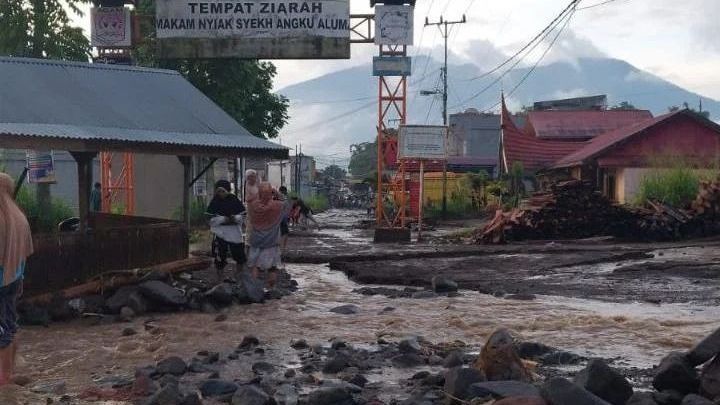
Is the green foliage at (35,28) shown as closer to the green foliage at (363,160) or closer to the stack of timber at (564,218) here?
the stack of timber at (564,218)

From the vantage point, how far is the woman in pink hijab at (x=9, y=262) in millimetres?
6715

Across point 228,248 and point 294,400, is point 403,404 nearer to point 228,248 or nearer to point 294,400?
point 294,400

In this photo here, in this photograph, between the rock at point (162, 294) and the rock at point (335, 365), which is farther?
the rock at point (162, 294)

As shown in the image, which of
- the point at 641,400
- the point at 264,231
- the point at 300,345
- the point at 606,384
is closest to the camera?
the point at 641,400

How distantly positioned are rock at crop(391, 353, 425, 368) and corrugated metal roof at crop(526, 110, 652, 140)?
37881 millimetres

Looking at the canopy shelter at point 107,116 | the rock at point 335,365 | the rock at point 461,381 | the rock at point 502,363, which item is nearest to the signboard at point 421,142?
the canopy shelter at point 107,116

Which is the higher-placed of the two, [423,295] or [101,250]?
[101,250]

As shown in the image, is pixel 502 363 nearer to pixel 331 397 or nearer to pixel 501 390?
pixel 501 390

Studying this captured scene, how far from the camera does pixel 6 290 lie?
22.2ft

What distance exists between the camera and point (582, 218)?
2214cm

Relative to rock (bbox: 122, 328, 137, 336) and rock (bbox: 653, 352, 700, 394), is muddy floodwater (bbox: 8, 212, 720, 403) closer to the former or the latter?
rock (bbox: 122, 328, 137, 336)

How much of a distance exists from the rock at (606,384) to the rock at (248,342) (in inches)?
152

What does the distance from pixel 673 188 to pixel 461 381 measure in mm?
19050

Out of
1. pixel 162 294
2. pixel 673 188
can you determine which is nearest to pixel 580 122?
pixel 673 188
